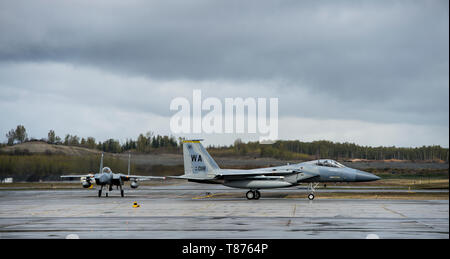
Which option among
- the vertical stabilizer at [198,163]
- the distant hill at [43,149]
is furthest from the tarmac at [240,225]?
the distant hill at [43,149]

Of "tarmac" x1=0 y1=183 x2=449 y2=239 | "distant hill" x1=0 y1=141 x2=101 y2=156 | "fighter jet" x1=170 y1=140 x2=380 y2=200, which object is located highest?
"distant hill" x1=0 y1=141 x2=101 y2=156

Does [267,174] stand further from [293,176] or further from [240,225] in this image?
[240,225]

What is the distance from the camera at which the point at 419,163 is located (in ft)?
202

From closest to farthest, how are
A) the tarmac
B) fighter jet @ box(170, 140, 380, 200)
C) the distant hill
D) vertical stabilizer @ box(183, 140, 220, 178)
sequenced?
the tarmac, fighter jet @ box(170, 140, 380, 200), vertical stabilizer @ box(183, 140, 220, 178), the distant hill

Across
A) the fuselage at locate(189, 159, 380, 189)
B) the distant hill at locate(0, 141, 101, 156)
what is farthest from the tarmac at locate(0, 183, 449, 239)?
the distant hill at locate(0, 141, 101, 156)

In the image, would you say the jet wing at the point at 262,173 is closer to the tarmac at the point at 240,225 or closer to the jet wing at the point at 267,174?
the jet wing at the point at 267,174

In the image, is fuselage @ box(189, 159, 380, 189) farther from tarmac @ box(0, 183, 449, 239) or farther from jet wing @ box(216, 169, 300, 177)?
tarmac @ box(0, 183, 449, 239)

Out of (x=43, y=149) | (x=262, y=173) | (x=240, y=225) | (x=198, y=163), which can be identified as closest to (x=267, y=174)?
(x=262, y=173)

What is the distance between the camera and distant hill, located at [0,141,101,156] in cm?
5700

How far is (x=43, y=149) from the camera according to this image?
57.5 m

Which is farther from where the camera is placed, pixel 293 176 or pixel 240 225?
pixel 293 176

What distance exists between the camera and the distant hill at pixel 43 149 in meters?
57.0
